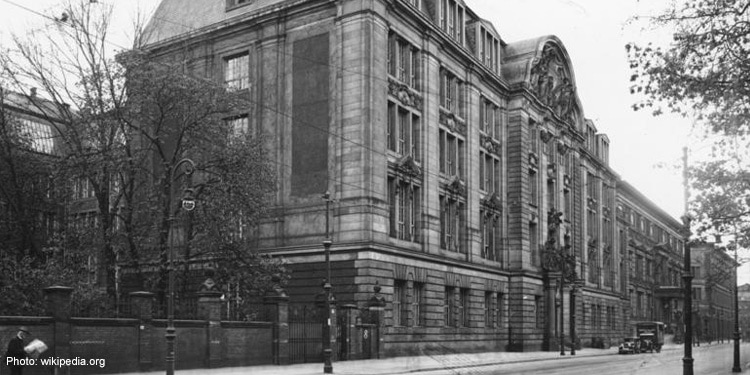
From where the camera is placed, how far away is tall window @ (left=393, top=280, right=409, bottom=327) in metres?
43.4

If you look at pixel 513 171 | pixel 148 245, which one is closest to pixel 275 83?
pixel 148 245

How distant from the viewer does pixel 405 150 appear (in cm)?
4619

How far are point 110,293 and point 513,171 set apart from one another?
32.0 meters

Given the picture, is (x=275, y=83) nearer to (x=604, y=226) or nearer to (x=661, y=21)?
(x=661, y=21)

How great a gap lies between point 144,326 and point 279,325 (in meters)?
6.91

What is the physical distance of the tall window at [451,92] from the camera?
50.7m

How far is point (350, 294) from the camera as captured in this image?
40594 millimetres

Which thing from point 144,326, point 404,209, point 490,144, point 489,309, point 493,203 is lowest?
point 489,309

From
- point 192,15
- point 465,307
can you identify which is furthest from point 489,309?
point 192,15

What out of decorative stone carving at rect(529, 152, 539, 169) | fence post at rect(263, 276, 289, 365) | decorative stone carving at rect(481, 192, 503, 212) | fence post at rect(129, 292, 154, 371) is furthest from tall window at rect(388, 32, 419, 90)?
fence post at rect(129, 292, 154, 371)

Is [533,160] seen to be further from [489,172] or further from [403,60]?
[403,60]

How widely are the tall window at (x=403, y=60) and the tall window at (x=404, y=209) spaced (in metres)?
5.69

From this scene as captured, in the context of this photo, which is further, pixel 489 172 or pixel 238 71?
pixel 489 172

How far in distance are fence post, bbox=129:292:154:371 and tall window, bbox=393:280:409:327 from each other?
1654 cm
